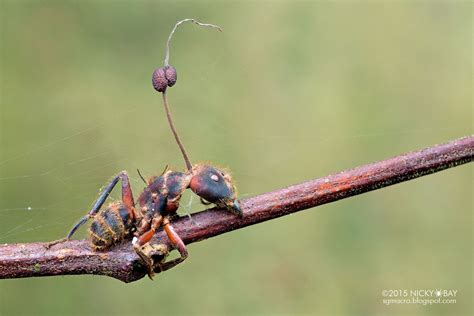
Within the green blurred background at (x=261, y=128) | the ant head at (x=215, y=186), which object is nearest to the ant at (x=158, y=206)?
the ant head at (x=215, y=186)

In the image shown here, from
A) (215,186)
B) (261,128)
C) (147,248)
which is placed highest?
(215,186)

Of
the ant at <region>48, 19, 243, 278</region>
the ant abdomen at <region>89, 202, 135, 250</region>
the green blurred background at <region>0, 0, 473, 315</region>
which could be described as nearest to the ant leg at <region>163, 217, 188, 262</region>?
the ant at <region>48, 19, 243, 278</region>

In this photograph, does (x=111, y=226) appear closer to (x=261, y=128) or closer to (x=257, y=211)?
(x=257, y=211)

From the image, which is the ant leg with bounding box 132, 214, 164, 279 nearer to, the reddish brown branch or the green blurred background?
the reddish brown branch

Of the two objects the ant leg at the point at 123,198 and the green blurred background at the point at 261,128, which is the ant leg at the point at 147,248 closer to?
the ant leg at the point at 123,198

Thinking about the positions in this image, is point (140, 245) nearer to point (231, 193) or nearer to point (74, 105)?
point (231, 193)

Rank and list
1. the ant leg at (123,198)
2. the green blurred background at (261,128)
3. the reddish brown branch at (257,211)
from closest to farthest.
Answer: the reddish brown branch at (257,211), the ant leg at (123,198), the green blurred background at (261,128)

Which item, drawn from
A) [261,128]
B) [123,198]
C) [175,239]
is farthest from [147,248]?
[261,128]

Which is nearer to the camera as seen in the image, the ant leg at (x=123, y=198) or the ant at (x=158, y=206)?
the ant at (x=158, y=206)
